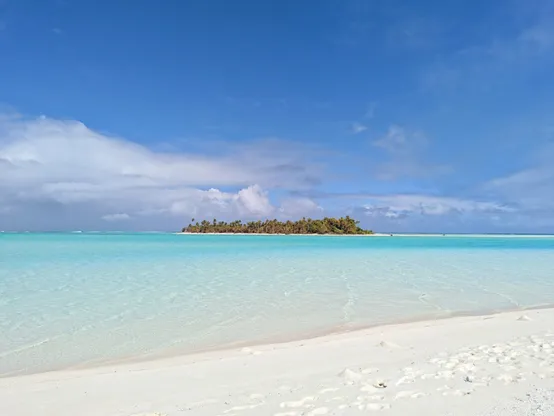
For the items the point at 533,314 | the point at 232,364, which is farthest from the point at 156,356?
the point at 533,314

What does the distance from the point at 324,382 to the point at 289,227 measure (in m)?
135

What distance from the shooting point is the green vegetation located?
13125 cm

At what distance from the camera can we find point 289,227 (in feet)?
458

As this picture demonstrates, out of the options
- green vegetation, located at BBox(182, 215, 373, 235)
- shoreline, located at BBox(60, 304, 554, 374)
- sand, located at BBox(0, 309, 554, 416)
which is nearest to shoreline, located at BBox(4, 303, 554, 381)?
shoreline, located at BBox(60, 304, 554, 374)

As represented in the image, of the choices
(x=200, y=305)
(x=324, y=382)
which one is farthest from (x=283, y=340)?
(x=200, y=305)

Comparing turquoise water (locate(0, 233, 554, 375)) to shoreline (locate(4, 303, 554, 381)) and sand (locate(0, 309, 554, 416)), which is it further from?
sand (locate(0, 309, 554, 416))

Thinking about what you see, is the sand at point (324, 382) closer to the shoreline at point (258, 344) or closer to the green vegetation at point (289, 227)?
the shoreline at point (258, 344)

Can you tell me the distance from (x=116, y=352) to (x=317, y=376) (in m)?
4.06

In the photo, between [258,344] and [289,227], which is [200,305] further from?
[289,227]

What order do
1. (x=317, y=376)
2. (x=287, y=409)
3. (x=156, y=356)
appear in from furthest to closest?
1. (x=156, y=356)
2. (x=317, y=376)
3. (x=287, y=409)

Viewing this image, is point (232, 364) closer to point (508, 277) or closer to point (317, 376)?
point (317, 376)

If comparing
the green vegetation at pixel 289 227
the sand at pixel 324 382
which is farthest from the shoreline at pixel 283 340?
the green vegetation at pixel 289 227

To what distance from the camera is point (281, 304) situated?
11.5 metres

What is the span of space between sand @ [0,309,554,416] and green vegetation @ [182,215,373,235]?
4902 inches
